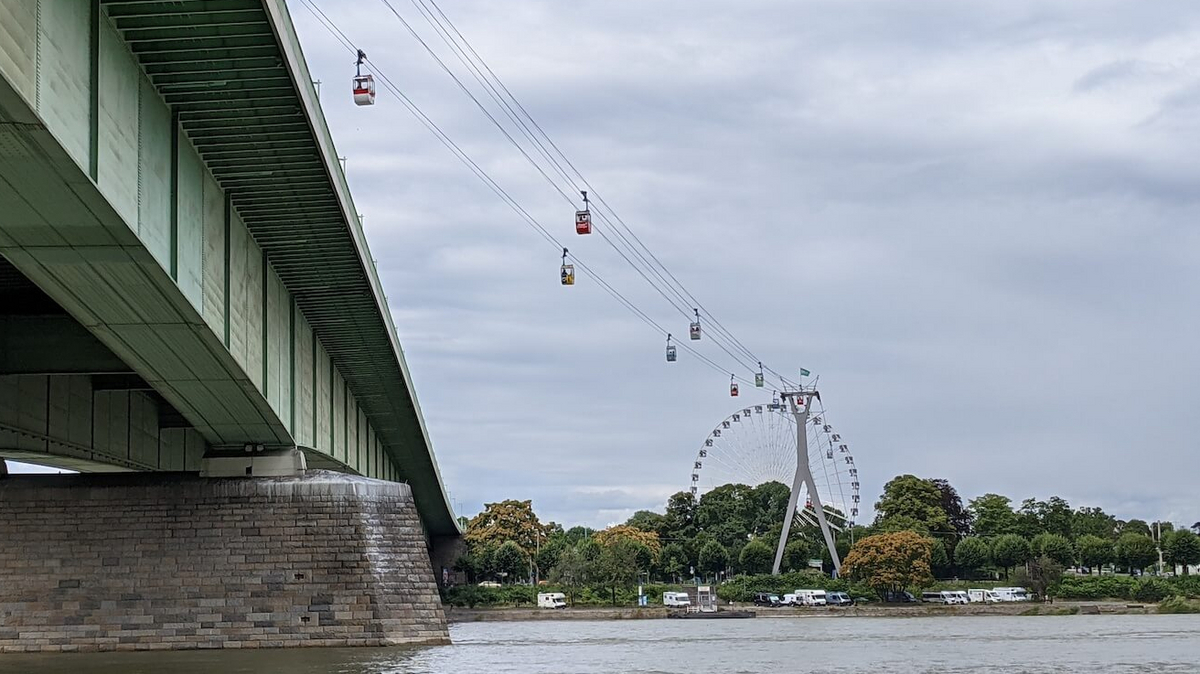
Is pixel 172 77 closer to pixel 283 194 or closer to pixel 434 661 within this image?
pixel 283 194

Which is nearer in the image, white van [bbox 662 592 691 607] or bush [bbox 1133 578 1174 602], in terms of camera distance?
white van [bbox 662 592 691 607]

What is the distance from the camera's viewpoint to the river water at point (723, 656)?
31312mm

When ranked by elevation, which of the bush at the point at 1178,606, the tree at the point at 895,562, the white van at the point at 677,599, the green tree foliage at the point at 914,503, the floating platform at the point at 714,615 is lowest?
the bush at the point at 1178,606

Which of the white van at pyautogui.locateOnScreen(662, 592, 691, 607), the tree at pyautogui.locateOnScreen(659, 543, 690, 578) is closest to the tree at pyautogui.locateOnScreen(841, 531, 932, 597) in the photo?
the white van at pyautogui.locateOnScreen(662, 592, 691, 607)

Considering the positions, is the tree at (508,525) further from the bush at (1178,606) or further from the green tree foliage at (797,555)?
the bush at (1178,606)

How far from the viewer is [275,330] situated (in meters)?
33.0

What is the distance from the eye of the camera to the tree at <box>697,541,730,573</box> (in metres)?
118

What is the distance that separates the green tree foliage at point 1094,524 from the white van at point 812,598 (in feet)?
116

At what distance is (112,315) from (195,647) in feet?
39.9

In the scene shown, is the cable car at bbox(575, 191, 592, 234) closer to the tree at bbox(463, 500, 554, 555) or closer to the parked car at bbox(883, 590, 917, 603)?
the parked car at bbox(883, 590, 917, 603)

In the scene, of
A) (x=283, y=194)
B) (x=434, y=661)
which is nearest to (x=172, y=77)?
(x=283, y=194)

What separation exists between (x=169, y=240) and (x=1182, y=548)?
9852 cm

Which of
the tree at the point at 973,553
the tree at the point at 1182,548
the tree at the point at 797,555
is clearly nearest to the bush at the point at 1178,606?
the tree at the point at 1182,548

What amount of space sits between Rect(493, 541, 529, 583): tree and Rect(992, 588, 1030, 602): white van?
35.7 metres
